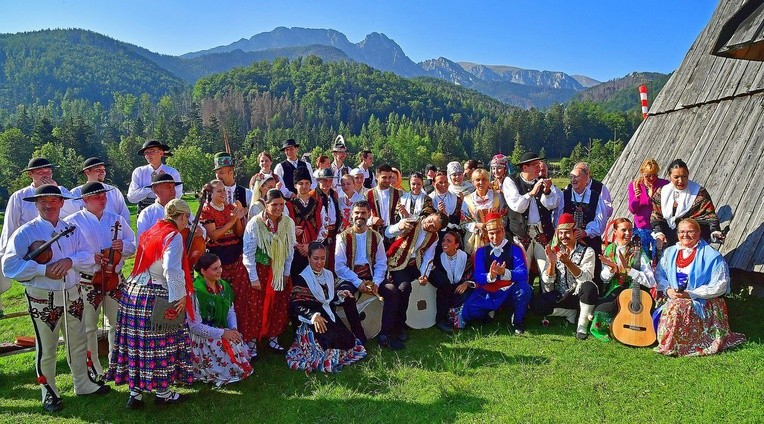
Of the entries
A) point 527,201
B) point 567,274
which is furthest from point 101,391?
point 567,274

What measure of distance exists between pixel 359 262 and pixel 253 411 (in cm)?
226

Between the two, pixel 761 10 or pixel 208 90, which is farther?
pixel 208 90

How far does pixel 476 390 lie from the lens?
4.78 meters

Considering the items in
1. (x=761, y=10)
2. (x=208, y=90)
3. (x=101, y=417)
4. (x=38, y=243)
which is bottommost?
(x=101, y=417)

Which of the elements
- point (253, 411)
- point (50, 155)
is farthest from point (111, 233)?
point (50, 155)

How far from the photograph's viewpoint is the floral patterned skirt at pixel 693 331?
529 cm

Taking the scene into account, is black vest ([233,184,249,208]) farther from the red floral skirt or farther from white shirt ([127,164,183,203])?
the red floral skirt

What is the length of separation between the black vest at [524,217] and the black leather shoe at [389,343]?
2407 millimetres

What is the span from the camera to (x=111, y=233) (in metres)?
4.95

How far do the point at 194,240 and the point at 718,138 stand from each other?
26.2 feet

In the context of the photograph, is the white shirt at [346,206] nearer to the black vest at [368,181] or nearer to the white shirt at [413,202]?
the white shirt at [413,202]

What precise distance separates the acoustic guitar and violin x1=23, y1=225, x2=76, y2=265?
236 inches

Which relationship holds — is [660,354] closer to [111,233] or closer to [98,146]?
[111,233]

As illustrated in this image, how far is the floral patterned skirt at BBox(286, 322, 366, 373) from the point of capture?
536 cm
